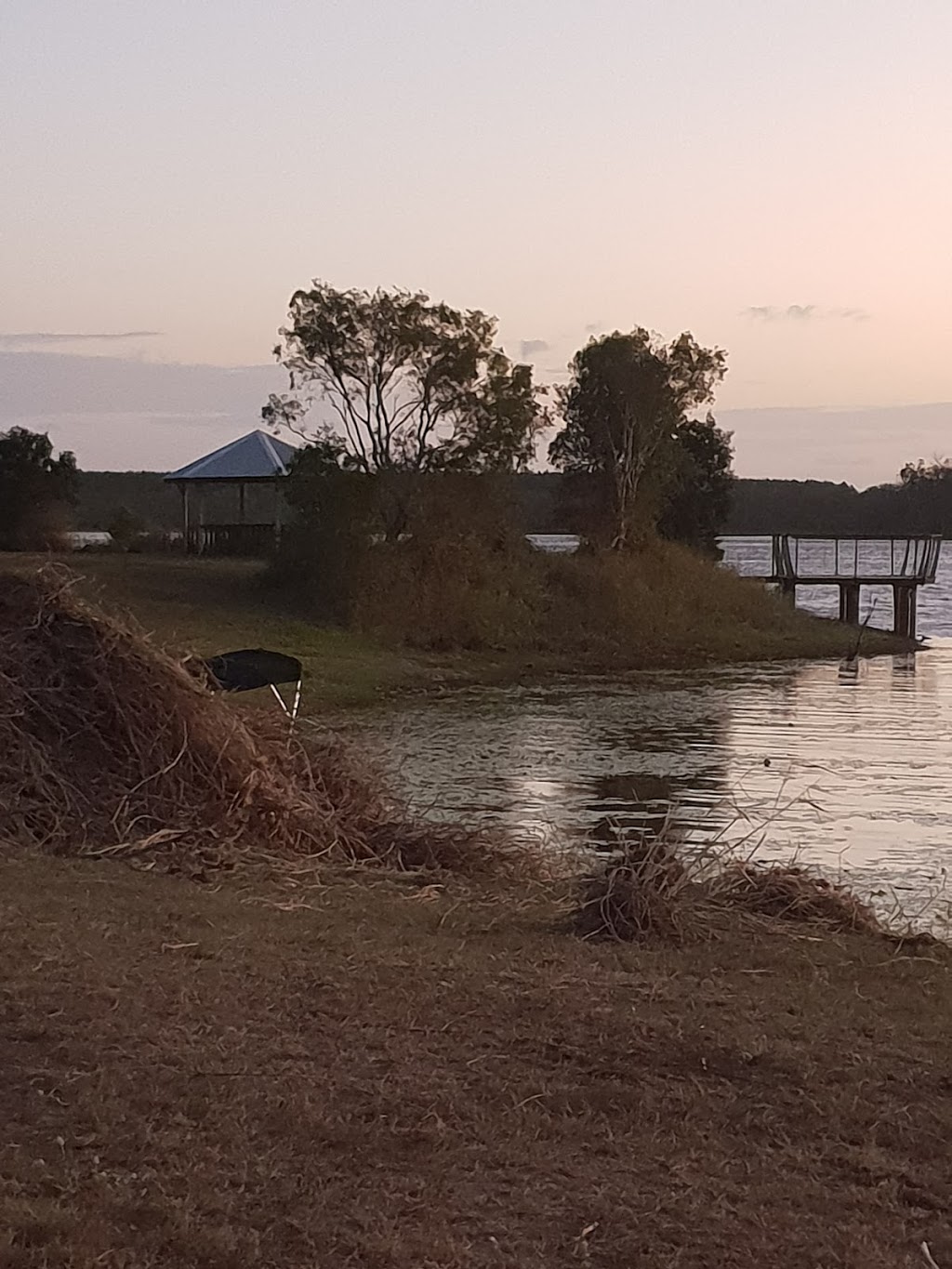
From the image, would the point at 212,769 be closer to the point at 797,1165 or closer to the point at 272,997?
the point at 272,997

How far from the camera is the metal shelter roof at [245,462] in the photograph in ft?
144

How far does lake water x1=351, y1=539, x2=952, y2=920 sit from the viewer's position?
46.8 ft

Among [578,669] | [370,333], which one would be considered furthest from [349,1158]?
[370,333]

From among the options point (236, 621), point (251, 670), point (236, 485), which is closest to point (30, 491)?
point (236, 485)

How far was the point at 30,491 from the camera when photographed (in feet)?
144

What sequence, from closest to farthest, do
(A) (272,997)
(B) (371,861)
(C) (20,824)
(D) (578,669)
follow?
(A) (272,997) → (C) (20,824) → (B) (371,861) → (D) (578,669)

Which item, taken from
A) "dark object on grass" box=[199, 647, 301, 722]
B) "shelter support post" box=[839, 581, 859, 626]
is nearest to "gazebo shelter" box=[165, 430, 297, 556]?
"shelter support post" box=[839, 581, 859, 626]

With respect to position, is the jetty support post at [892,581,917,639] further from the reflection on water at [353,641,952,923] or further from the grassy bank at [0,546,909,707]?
the reflection on water at [353,641,952,923]

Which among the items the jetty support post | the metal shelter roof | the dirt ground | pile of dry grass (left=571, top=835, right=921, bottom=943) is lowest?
the jetty support post

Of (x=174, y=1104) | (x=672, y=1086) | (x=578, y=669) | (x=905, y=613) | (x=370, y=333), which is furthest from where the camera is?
(x=905, y=613)

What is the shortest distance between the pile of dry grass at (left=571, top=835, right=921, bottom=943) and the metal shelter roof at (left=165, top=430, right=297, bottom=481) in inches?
1345

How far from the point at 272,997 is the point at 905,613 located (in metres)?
44.1

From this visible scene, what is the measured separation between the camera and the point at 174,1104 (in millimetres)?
5086

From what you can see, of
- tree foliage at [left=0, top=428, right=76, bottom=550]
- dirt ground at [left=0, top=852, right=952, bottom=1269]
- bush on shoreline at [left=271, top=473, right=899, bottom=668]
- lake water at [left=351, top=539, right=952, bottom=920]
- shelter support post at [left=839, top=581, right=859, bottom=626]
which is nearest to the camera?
dirt ground at [left=0, top=852, right=952, bottom=1269]
